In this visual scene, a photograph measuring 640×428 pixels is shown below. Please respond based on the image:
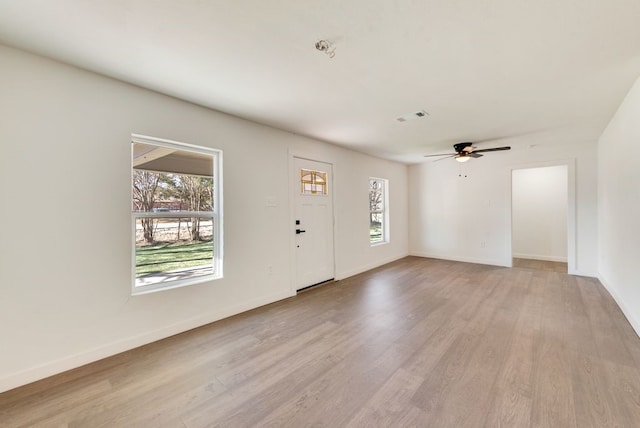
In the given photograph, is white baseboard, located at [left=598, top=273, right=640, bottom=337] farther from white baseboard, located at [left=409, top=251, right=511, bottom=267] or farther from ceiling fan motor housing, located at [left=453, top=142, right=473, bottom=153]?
ceiling fan motor housing, located at [left=453, top=142, right=473, bottom=153]

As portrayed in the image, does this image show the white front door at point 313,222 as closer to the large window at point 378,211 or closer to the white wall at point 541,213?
the large window at point 378,211

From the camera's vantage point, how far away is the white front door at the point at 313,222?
4.13m

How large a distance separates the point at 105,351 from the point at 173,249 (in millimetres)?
1042

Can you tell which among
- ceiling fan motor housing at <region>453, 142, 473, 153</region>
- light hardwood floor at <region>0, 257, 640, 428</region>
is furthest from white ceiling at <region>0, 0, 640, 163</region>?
light hardwood floor at <region>0, 257, 640, 428</region>

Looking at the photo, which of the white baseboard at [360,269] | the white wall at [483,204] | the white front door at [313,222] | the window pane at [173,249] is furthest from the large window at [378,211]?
the window pane at [173,249]

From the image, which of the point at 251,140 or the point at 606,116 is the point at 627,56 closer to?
the point at 606,116

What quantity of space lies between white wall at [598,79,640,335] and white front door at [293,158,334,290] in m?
3.60

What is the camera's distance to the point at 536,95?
107 inches

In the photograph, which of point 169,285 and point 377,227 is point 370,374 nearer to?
point 169,285

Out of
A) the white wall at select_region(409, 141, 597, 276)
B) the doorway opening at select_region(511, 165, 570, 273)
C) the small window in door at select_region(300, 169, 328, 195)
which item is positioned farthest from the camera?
the doorway opening at select_region(511, 165, 570, 273)

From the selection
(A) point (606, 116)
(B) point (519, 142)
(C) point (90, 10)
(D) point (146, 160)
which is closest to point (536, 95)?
(A) point (606, 116)

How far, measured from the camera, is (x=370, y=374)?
2041 millimetres

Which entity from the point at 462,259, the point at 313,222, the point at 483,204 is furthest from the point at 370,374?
the point at 483,204

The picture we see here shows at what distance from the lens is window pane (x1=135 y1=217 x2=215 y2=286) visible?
2660 mm
